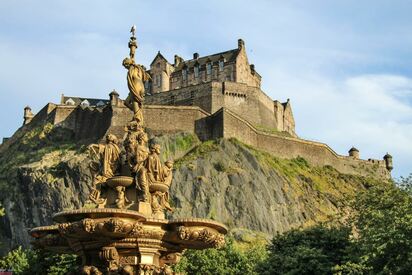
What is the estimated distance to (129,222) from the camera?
38.6ft

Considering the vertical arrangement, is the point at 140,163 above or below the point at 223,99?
below

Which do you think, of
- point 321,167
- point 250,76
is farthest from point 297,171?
point 250,76

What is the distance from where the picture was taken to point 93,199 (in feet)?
43.1

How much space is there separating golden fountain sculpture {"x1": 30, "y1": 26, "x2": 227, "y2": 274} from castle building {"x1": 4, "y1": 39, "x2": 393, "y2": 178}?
172 feet

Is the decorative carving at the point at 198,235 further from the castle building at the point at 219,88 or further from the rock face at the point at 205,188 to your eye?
the castle building at the point at 219,88

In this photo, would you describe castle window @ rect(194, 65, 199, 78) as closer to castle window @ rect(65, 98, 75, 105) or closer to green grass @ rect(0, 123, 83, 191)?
green grass @ rect(0, 123, 83, 191)

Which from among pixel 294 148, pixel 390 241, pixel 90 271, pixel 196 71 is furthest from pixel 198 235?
pixel 196 71

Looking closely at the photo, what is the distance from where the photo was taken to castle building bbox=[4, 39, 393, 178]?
231ft

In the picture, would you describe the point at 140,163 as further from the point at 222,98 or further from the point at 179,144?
the point at 222,98

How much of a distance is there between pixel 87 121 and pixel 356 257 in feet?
180

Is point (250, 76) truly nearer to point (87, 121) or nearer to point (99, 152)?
point (87, 121)

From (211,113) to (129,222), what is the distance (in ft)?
207

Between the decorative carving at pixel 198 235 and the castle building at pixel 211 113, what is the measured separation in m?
53.4

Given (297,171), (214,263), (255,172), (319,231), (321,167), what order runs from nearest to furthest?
(319,231) → (214,263) → (255,172) → (297,171) → (321,167)
